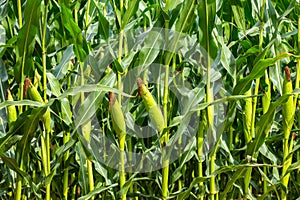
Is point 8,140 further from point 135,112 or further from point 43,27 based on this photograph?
point 135,112

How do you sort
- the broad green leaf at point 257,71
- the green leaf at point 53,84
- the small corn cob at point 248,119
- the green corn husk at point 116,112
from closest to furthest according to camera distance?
1. the broad green leaf at point 257,71
2. the green corn husk at point 116,112
3. the green leaf at point 53,84
4. the small corn cob at point 248,119

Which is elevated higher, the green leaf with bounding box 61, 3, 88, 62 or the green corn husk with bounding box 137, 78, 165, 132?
the green leaf with bounding box 61, 3, 88, 62

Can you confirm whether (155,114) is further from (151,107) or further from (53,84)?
(53,84)

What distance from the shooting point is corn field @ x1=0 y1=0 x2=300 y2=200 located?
144 centimetres

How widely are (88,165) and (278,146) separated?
90 cm

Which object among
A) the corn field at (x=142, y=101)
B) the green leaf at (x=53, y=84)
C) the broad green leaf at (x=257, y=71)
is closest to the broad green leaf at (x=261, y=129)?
the corn field at (x=142, y=101)

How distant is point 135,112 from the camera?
186cm

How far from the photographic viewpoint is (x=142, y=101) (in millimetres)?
1635

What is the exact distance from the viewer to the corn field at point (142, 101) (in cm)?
144

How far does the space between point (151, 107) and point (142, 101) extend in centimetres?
22

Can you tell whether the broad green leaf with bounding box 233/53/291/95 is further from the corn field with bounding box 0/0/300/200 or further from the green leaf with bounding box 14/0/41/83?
the green leaf with bounding box 14/0/41/83

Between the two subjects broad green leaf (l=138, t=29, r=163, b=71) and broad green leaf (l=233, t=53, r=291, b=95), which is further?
broad green leaf (l=138, t=29, r=163, b=71)

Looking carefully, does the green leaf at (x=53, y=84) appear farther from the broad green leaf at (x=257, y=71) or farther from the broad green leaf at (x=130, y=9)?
the broad green leaf at (x=257, y=71)

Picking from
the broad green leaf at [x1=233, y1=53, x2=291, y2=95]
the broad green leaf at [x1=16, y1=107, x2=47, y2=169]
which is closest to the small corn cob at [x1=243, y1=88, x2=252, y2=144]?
the broad green leaf at [x1=233, y1=53, x2=291, y2=95]
